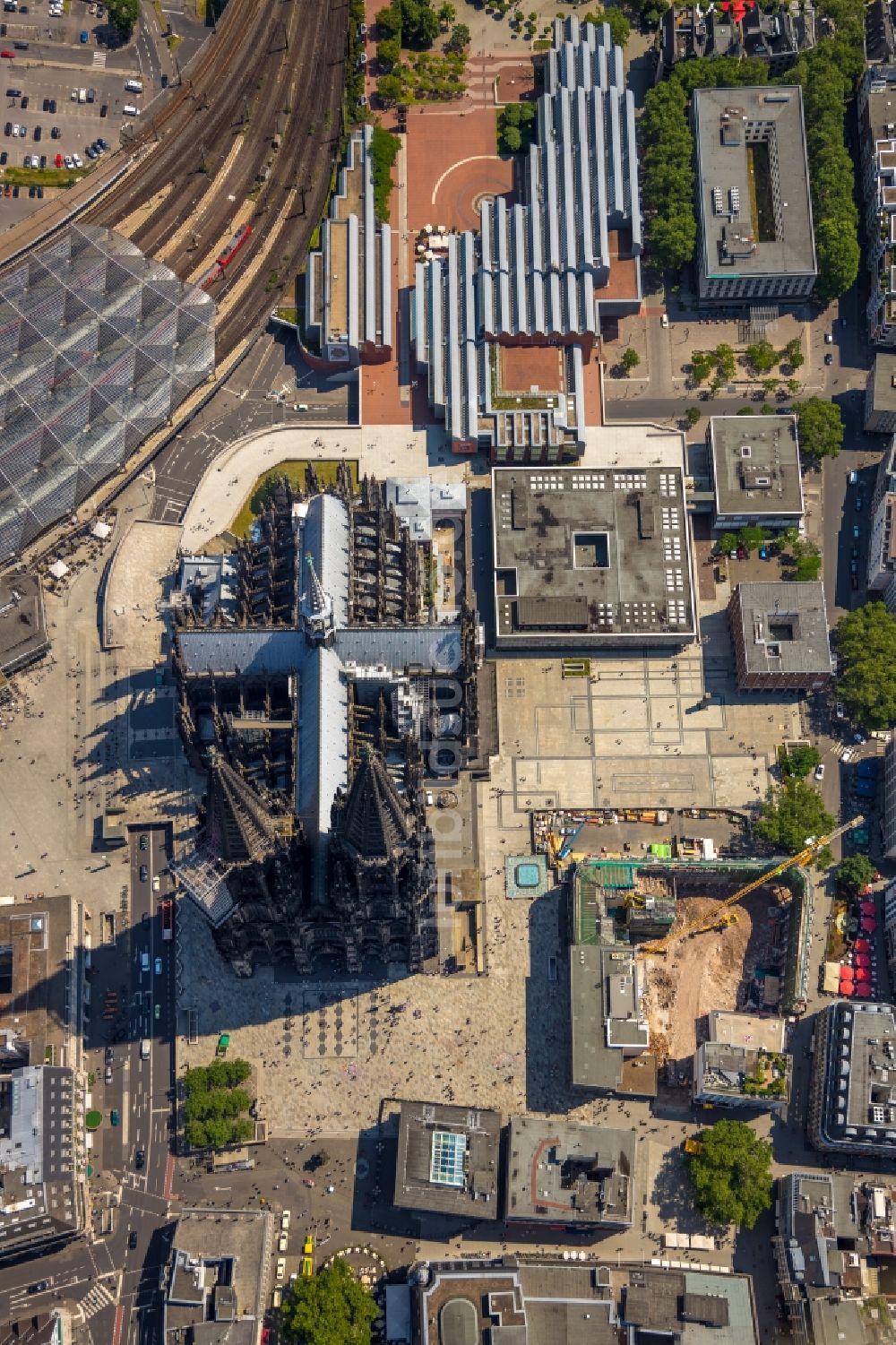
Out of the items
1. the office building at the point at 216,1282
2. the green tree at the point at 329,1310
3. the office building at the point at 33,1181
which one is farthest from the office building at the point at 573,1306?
the office building at the point at 33,1181

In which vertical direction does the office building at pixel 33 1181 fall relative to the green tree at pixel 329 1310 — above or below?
above

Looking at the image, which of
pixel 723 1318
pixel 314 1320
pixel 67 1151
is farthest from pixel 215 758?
pixel 723 1318

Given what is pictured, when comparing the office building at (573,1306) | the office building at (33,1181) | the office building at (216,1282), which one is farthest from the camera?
the office building at (33,1181)

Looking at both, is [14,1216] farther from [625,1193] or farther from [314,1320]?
[625,1193]

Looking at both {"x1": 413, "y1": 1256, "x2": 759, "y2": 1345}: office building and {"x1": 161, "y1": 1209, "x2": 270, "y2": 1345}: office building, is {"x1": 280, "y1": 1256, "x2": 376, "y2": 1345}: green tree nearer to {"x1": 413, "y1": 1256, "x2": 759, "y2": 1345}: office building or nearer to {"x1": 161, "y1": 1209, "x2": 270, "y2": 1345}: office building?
{"x1": 161, "y1": 1209, "x2": 270, "y2": 1345}: office building

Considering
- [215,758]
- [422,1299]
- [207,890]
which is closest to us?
[215,758]

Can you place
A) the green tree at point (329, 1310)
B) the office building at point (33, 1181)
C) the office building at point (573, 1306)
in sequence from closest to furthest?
the office building at point (573, 1306) < the green tree at point (329, 1310) < the office building at point (33, 1181)

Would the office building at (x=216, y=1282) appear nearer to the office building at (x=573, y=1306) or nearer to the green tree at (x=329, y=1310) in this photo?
the green tree at (x=329, y=1310)

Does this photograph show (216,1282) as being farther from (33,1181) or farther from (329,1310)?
(33,1181)

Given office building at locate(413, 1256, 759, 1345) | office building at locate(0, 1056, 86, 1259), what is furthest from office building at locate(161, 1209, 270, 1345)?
office building at locate(413, 1256, 759, 1345)
